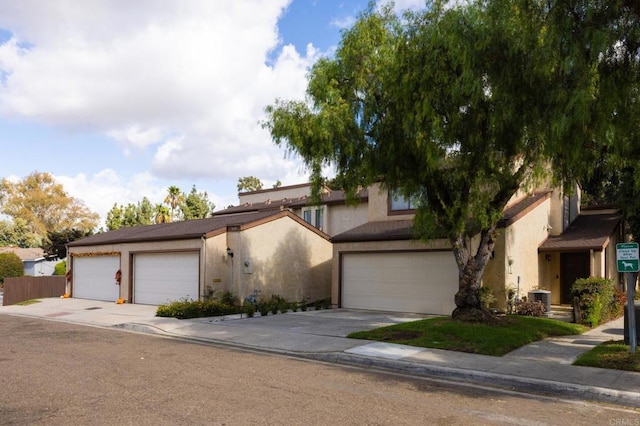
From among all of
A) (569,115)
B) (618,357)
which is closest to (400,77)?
(569,115)

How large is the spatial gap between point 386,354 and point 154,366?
16.2 feet

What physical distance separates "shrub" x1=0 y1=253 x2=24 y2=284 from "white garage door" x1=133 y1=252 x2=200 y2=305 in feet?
71.3

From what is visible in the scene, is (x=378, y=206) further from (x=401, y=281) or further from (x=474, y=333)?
(x=474, y=333)

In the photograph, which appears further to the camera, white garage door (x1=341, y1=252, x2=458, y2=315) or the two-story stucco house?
white garage door (x1=341, y1=252, x2=458, y2=315)

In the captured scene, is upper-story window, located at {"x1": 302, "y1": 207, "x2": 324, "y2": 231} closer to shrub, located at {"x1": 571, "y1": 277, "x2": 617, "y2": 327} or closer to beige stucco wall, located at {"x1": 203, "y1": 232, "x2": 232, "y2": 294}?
beige stucco wall, located at {"x1": 203, "y1": 232, "x2": 232, "y2": 294}

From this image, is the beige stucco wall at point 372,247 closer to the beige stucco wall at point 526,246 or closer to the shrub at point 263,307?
the beige stucco wall at point 526,246

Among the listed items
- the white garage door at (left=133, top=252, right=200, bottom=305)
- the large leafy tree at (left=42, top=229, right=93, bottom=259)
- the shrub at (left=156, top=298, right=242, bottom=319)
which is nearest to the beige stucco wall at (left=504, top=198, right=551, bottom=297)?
the shrub at (left=156, top=298, right=242, bottom=319)

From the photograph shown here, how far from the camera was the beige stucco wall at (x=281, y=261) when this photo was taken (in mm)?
21797

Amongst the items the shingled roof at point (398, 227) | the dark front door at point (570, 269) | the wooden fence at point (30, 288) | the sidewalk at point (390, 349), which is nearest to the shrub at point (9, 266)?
the wooden fence at point (30, 288)

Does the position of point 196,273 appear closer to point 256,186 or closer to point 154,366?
point 154,366

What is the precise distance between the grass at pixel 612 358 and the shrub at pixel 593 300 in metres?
4.69

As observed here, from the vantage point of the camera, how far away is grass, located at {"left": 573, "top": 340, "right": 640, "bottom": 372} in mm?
9695

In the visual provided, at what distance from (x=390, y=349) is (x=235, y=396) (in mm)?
5097

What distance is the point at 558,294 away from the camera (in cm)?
2228
